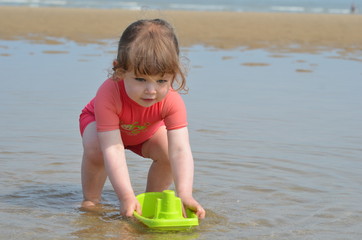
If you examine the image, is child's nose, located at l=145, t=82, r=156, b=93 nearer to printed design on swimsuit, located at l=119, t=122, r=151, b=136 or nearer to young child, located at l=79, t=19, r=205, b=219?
young child, located at l=79, t=19, r=205, b=219

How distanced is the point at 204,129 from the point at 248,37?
9123 millimetres

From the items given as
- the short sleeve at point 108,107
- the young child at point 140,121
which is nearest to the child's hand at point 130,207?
the young child at point 140,121

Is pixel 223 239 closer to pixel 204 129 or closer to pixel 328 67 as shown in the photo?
pixel 204 129

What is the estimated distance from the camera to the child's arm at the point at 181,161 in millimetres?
2943

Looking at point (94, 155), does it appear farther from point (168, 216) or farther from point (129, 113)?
point (168, 216)

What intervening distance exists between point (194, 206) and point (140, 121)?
480mm

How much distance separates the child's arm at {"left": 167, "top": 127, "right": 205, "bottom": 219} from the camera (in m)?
2.94

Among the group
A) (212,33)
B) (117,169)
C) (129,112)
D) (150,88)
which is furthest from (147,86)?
(212,33)

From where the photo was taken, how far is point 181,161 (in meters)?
2.98

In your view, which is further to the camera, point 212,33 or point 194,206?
point 212,33

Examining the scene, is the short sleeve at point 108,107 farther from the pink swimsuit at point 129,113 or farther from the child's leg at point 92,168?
the child's leg at point 92,168

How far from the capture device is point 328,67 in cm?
844

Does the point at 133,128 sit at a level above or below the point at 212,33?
above

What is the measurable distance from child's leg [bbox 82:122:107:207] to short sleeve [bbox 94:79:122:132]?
0.51 feet
